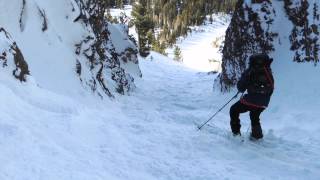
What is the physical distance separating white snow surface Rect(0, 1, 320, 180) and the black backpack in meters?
1.18

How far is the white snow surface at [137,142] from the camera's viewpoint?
7410mm

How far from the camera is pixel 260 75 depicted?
9.53m

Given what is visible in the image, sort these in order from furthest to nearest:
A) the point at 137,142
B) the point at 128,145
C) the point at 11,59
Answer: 1. the point at 11,59
2. the point at 137,142
3. the point at 128,145

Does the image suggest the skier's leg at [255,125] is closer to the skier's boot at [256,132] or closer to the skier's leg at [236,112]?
the skier's boot at [256,132]

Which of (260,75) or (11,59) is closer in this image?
(260,75)

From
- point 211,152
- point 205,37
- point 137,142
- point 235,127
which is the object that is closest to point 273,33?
point 235,127

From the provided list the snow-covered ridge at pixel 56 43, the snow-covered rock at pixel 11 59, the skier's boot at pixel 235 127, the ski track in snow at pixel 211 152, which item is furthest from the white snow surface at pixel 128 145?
the snow-covered ridge at pixel 56 43

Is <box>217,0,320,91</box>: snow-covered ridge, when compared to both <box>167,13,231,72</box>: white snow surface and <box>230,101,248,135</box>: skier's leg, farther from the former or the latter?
<box>167,13,231,72</box>: white snow surface

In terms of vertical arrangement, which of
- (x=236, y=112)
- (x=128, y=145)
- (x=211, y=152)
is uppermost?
(x=236, y=112)

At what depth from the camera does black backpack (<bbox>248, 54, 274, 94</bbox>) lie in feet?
31.1

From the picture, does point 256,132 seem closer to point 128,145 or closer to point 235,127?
point 235,127

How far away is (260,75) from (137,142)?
282 cm

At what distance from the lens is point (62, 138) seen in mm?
8672

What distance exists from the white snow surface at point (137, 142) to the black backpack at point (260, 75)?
3.89 ft
